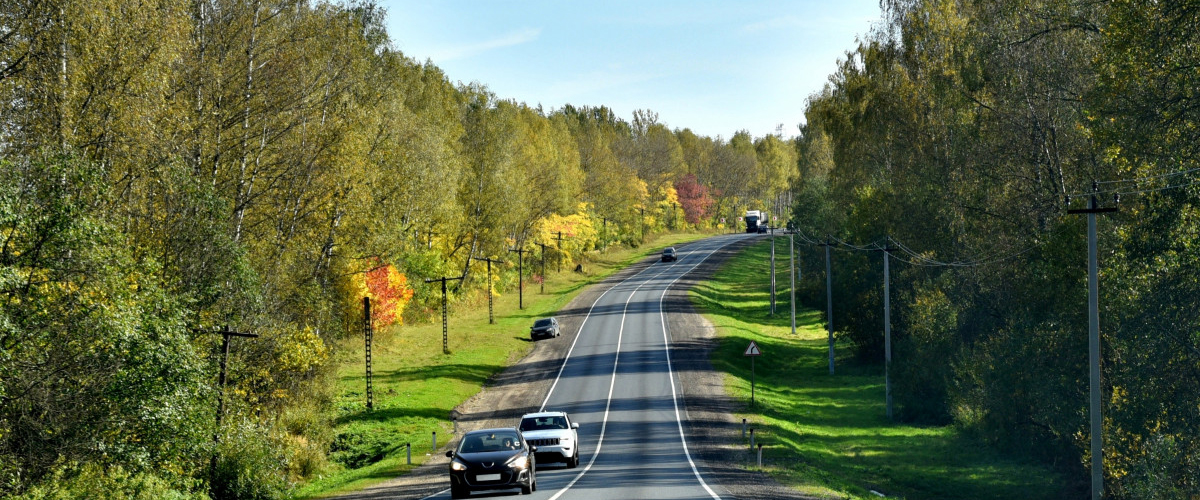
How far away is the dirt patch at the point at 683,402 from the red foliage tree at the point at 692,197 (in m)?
66.6

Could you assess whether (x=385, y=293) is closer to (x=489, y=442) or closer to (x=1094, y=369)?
(x=489, y=442)

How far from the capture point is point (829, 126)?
5975 cm

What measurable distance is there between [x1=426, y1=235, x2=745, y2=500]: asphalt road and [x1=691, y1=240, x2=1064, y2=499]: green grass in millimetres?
3412

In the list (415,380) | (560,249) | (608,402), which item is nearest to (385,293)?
(415,380)

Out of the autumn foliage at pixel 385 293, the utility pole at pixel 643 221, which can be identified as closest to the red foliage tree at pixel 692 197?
the utility pole at pixel 643 221

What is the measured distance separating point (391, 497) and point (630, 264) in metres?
90.3

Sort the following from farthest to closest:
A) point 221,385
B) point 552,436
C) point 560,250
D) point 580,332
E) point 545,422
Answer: point 560,250 → point 580,332 → point 545,422 → point 552,436 → point 221,385

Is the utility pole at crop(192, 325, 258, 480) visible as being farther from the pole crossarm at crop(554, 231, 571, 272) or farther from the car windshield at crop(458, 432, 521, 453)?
the pole crossarm at crop(554, 231, 571, 272)

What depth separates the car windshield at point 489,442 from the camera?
2178 centimetres

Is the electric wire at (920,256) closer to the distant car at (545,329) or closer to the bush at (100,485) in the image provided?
the distant car at (545,329)

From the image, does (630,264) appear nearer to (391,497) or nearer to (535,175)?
(535,175)

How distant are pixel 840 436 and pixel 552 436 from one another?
62.7 feet

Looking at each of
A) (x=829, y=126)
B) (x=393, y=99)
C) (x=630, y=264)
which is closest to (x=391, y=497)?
(x=393, y=99)

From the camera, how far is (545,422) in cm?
2922
